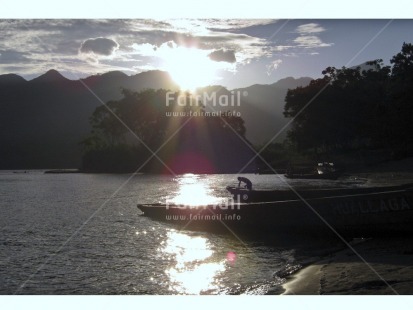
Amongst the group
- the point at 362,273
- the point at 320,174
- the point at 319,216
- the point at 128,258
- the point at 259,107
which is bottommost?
the point at 128,258

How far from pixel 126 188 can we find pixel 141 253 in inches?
1212

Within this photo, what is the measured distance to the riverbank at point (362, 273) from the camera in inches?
352

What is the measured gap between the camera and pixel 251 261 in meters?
13.5

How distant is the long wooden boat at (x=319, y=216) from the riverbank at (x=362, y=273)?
126 centimetres

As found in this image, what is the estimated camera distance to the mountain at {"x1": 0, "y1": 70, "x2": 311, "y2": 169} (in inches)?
506

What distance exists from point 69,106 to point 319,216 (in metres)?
12.7

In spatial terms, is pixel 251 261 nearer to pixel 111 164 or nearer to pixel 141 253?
pixel 141 253

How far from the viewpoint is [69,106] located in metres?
20.3

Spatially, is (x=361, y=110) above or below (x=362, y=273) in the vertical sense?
above

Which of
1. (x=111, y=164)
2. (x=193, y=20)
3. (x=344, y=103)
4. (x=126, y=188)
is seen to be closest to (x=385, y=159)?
(x=344, y=103)

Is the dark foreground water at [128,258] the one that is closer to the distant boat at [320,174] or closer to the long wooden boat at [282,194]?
the long wooden boat at [282,194]

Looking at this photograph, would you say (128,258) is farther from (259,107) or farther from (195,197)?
(195,197)

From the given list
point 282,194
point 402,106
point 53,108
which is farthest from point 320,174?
point 53,108

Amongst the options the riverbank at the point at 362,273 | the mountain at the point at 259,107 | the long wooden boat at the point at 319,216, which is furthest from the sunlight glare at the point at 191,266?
the mountain at the point at 259,107
